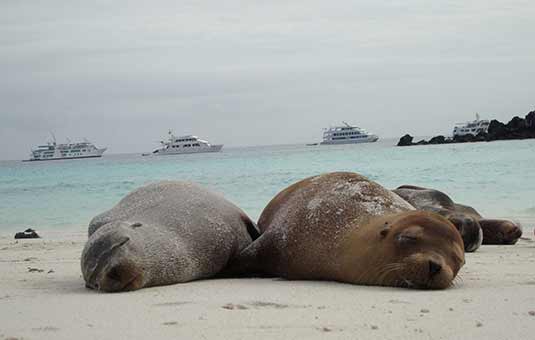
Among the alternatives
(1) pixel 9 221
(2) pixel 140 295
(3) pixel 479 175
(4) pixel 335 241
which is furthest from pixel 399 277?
(3) pixel 479 175

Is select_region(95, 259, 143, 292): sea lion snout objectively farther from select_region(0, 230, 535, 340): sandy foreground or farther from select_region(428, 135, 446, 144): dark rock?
select_region(428, 135, 446, 144): dark rock

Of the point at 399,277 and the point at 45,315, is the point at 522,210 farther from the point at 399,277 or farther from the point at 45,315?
the point at 45,315

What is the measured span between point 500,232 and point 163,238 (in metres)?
5.32

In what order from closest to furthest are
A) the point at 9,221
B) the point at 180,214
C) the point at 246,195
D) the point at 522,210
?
1. the point at 180,214
2. the point at 522,210
3. the point at 9,221
4. the point at 246,195

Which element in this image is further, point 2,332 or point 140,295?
point 140,295

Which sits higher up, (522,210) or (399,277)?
(399,277)

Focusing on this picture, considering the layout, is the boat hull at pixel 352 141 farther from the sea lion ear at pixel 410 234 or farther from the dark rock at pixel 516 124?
the sea lion ear at pixel 410 234

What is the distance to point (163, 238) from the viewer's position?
6613 millimetres

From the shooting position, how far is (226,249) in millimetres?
7191

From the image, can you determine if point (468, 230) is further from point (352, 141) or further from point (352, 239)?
point (352, 141)

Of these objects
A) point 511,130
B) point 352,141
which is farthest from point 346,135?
point 511,130

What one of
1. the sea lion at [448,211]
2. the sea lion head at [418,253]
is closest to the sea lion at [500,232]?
the sea lion at [448,211]

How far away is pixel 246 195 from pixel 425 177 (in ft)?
25.7

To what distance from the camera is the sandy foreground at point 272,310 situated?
14.0 feet
